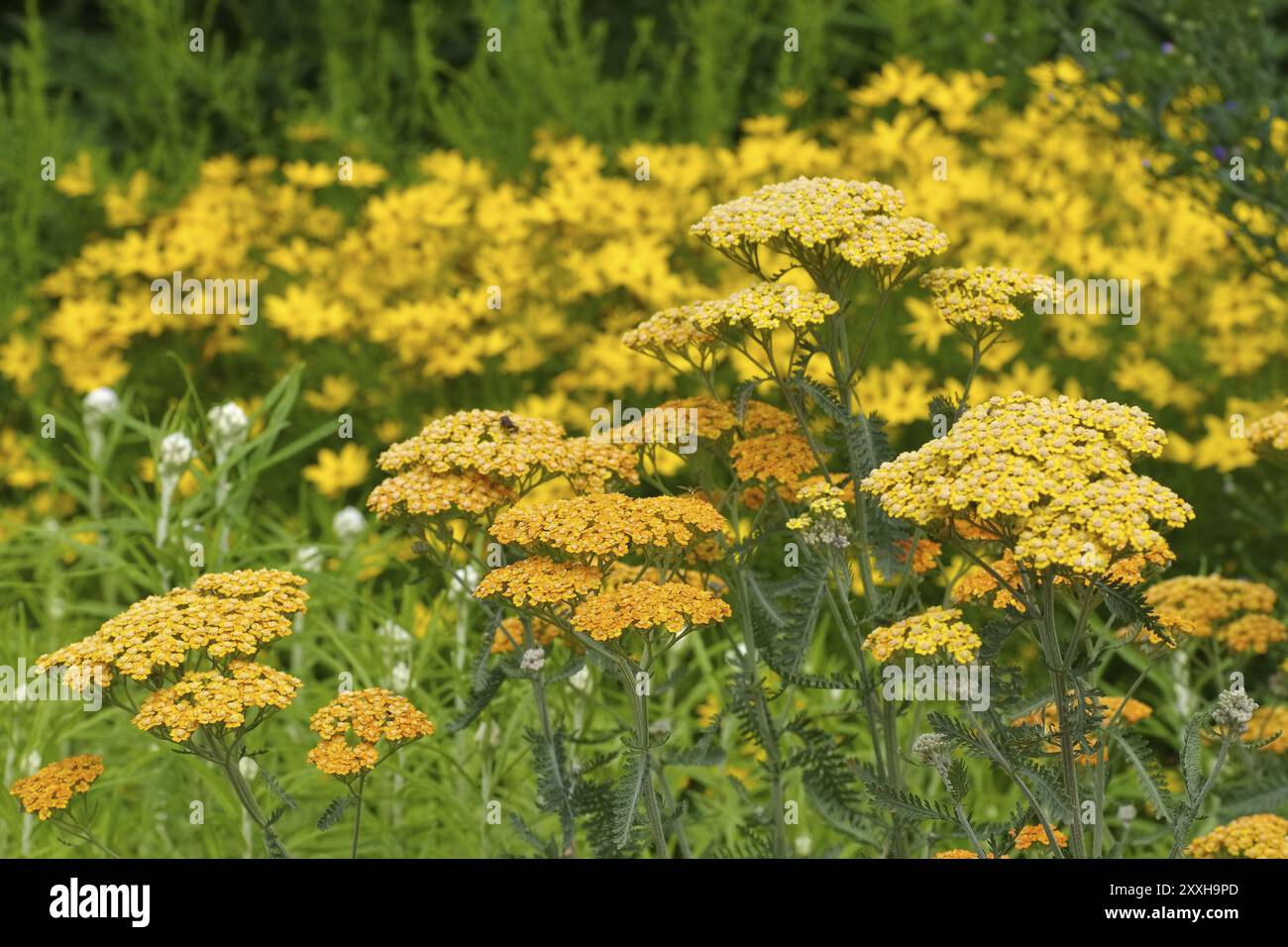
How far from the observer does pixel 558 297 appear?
5410mm

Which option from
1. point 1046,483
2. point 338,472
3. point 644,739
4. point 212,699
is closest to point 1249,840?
point 1046,483

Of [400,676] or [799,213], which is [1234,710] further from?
[400,676]

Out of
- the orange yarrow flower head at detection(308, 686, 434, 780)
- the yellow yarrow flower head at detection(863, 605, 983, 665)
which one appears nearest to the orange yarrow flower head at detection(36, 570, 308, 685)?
the orange yarrow flower head at detection(308, 686, 434, 780)

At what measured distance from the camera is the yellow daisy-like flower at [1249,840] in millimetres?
2840

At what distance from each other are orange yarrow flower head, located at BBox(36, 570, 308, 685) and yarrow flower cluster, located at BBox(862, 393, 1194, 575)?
93 cm

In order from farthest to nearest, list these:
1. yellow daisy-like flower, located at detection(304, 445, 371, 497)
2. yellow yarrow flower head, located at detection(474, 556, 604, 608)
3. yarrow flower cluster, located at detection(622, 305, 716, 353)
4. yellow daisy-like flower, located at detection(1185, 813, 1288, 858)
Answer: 1. yellow daisy-like flower, located at detection(304, 445, 371, 497)
2. yarrow flower cluster, located at detection(622, 305, 716, 353)
3. yellow daisy-like flower, located at detection(1185, 813, 1288, 858)
4. yellow yarrow flower head, located at detection(474, 556, 604, 608)

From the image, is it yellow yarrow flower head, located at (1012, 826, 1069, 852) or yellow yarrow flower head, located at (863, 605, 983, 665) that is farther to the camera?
yellow yarrow flower head, located at (1012, 826, 1069, 852)

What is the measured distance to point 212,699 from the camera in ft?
8.19

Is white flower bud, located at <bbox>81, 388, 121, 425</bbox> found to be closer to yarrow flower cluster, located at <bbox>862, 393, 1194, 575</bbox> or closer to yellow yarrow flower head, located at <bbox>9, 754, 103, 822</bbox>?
yellow yarrow flower head, located at <bbox>9, 754, 103, 822</bbox>

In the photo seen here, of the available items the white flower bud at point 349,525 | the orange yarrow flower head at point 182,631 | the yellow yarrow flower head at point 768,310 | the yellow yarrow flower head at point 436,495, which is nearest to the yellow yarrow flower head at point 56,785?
the orange yarrow flower head at point 182,631

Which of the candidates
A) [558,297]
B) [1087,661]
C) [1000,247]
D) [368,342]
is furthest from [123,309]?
[1087,661]

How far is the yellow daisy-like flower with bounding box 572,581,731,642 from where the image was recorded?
100 inches

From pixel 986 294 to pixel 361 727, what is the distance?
1235mm

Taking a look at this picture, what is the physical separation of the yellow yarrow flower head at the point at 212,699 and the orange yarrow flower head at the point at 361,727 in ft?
0.33
